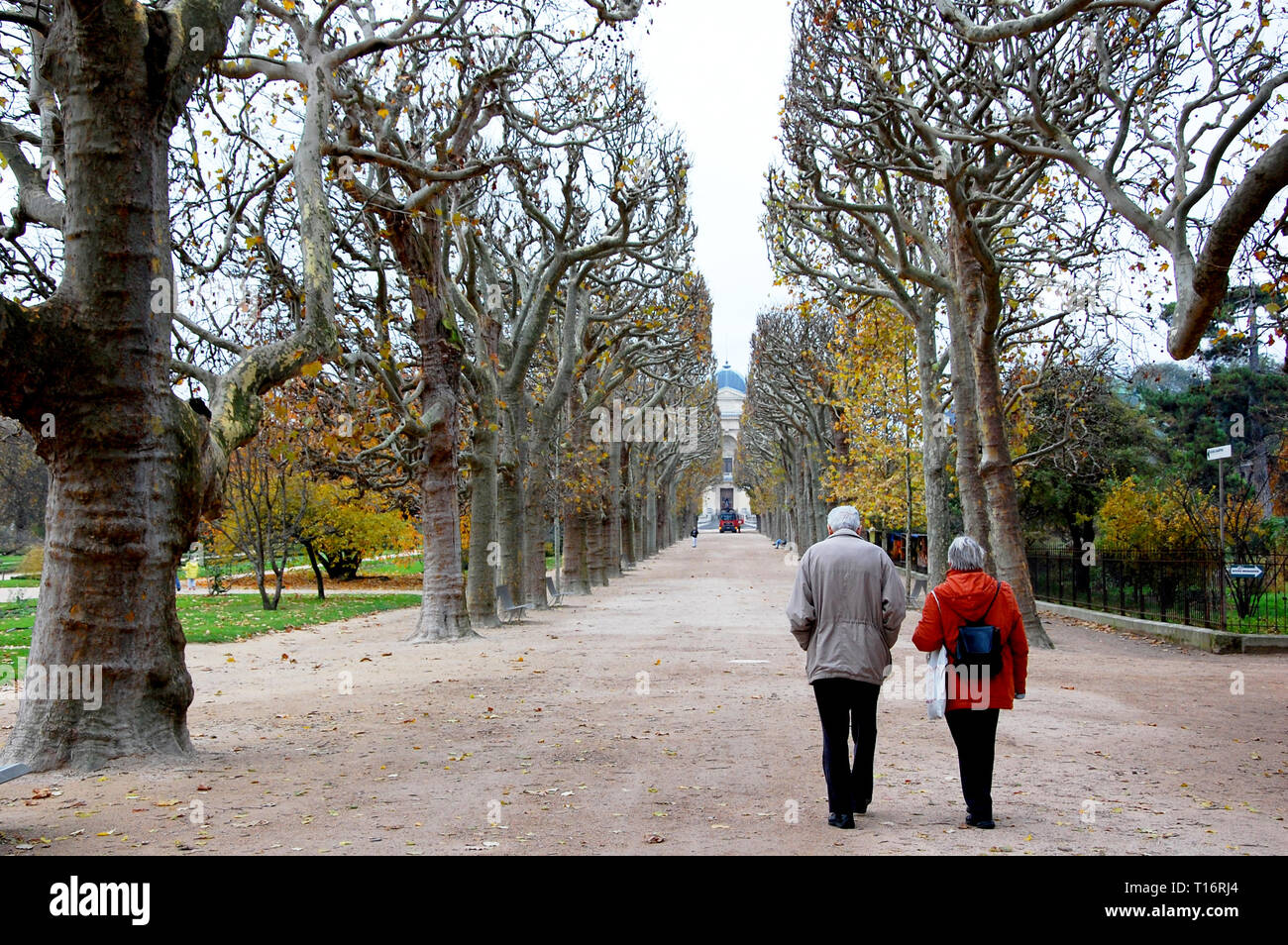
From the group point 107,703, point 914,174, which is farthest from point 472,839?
point 914,174

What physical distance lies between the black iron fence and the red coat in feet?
40.0

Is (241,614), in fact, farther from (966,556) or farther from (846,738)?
(966,556)

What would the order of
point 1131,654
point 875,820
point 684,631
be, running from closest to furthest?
point 875,820
point 1131,654
point 684,631

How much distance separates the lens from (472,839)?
5691 mm

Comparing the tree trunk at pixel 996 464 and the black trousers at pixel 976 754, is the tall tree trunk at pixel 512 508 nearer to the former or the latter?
the tree trunk at pixel 996 464

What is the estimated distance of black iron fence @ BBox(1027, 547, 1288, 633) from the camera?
17.9 metres

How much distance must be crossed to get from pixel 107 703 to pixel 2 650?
29.5 ft

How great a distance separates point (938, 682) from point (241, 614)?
20086 mm

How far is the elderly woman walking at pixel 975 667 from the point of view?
6047 millimetres

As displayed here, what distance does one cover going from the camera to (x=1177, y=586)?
1944 centimetres

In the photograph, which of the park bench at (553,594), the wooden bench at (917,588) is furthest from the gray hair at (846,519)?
the wooden bench at (917,588)

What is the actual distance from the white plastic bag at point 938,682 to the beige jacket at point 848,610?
10.7 inches

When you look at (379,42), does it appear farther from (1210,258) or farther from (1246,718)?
(1246,718)

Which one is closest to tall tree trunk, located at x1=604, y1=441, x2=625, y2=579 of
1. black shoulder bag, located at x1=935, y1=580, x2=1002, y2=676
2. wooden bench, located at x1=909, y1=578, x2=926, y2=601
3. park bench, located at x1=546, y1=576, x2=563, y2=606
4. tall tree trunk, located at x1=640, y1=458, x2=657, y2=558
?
park bench, located at x1=546, y1=576, x2=563, y2=606
